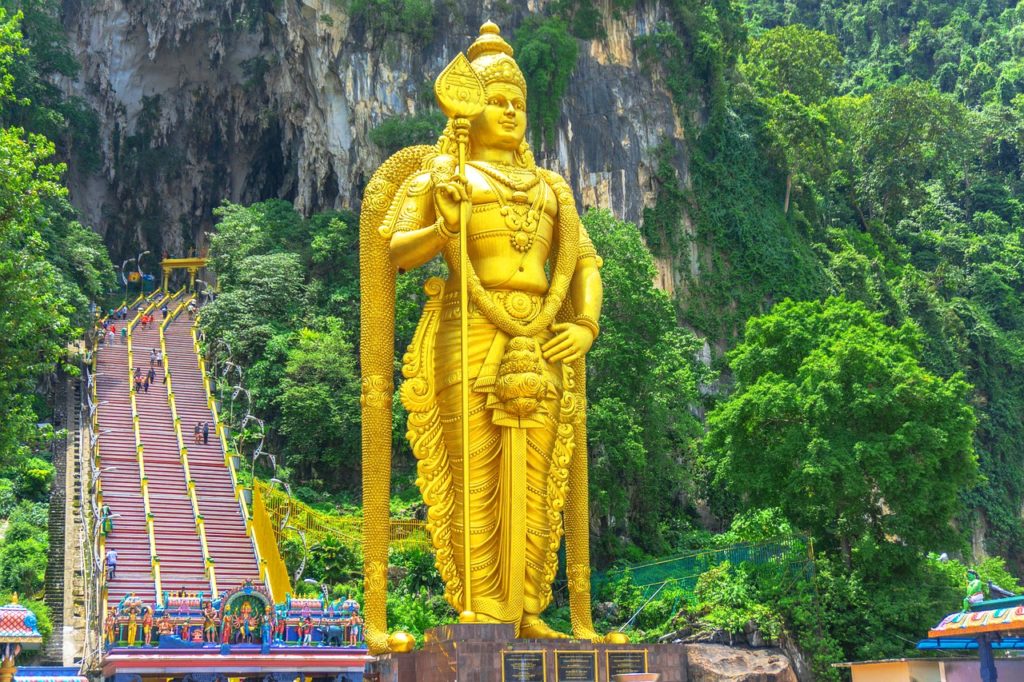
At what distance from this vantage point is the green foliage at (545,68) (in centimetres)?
2872

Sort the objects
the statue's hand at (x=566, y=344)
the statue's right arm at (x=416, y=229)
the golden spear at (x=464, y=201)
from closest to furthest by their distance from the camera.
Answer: the golden spear at (x=464, y=201) → the statue's right arm at (x=416, y=229) → the statue's hand at (x=566, y=344)

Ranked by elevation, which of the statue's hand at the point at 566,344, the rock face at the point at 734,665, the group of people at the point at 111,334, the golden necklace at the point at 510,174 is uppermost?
the group of people at the point at 111,334

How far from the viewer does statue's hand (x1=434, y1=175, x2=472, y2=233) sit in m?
11.2

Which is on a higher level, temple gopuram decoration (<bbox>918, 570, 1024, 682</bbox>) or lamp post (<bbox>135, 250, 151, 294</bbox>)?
lamp post (<bbox>135, 250, 151, 294</bbox>)

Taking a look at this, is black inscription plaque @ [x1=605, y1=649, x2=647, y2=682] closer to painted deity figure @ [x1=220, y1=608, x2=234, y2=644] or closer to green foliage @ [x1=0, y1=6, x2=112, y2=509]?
painted deity figure @ [x1=220, y1=608, x2=234, y2=644]

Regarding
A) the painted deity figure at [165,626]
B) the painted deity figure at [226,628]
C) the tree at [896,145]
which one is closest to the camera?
the painted deity figure at [165,626]

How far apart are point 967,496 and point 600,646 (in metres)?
20.0

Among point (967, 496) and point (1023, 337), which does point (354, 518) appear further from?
point (1023, 337)

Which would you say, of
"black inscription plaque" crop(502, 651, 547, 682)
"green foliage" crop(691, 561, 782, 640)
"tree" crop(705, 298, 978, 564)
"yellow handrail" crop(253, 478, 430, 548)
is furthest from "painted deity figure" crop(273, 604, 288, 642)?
"yellow handrail" crop(253, 478, 430, 548)

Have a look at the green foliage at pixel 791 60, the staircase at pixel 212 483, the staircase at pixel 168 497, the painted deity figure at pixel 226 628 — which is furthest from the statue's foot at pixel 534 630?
the green foliage at pixel 791 60

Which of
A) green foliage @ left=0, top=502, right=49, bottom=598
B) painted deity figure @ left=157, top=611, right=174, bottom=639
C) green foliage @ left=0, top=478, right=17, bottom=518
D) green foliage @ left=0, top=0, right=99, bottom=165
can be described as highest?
green foliage @ left=0, top=0, right=99, bottom=165

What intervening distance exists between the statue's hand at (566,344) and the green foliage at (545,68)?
1741 cm

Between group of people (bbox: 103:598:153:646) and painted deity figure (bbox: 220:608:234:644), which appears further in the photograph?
painted deity figure (bbox: 220:608:234:644)

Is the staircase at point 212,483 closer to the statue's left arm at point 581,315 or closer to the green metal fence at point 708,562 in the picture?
the green metal fence at point 708,562
